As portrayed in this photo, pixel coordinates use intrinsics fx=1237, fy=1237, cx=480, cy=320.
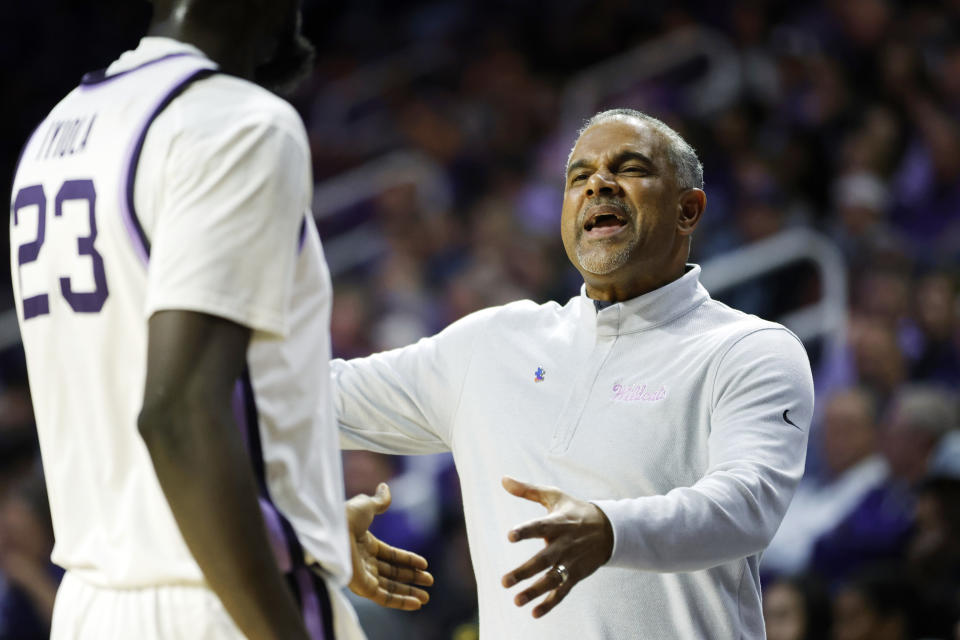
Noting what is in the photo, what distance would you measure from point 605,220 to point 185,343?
5.94 ft

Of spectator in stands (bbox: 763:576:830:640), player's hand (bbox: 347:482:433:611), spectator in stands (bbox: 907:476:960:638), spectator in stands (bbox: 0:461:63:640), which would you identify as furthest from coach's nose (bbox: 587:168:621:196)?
spectator in stands (bbox: 0:461:63:640)

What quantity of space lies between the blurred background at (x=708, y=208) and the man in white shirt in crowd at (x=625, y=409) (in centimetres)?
193

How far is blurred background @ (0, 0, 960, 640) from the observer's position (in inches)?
201

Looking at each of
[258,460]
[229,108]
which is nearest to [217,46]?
[229,108]

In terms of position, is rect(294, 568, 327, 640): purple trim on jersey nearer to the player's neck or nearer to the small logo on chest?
the player's neck

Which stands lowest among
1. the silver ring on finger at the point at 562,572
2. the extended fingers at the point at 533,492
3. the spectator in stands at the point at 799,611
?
the spectator in stands at the point at 799,611

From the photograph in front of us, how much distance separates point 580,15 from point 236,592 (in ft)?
24.6

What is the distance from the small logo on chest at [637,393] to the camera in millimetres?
2830

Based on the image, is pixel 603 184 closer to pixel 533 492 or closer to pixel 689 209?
pixel 689 209

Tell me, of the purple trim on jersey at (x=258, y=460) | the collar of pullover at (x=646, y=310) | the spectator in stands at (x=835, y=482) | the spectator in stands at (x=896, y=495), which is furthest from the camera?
the spectator in stands at (x=835, y=482)

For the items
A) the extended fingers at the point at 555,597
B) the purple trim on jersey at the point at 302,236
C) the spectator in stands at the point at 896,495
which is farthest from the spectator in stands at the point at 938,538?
the purple trim on jersey at the point at 302,236

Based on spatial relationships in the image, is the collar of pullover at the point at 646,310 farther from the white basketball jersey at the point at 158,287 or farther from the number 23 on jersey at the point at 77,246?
the number 23 on jersey at the point at 77,246

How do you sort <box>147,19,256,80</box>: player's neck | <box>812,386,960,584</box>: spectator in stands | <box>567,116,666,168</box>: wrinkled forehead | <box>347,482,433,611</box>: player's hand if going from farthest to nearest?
<box>812,386,960,584</box>: spectator in stands
<box>567,116,666,168</box>: wrinkled forehead
<box>347,482,433,611</box>: player's hand
<box>147,19,256,80</box>: player's neck

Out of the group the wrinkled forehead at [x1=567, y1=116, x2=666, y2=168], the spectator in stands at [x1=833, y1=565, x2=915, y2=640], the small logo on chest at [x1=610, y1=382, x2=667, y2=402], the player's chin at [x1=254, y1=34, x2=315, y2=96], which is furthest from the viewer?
the spectator in stands at [x1=833, y1=565, x2=915, y2=640]
